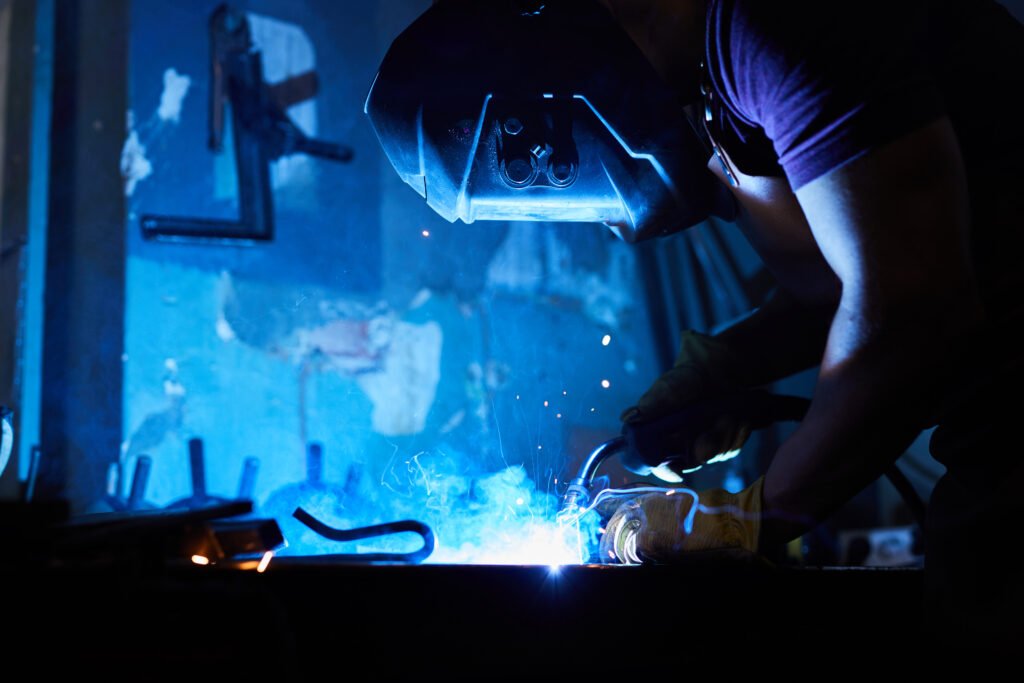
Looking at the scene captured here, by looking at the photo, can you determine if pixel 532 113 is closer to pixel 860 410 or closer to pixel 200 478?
pixel 860 410

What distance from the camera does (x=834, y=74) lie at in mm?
722

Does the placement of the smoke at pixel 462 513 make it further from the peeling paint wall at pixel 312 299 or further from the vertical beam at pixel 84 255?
the vertical beam at pixel 84 255

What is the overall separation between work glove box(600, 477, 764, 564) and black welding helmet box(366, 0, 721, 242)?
0.46m

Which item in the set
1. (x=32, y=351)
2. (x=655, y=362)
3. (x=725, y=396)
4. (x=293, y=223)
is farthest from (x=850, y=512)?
(x=32, y=351)

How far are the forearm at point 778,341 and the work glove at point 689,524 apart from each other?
1.63 feet

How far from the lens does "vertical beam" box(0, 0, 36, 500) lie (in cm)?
183

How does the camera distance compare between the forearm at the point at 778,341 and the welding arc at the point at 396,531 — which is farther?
the forearm at the point at 778,341

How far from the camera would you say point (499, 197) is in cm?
111

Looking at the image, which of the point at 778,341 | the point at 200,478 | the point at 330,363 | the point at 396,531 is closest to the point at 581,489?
the point at 396,531

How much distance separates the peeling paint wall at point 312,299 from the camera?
7.00 ft

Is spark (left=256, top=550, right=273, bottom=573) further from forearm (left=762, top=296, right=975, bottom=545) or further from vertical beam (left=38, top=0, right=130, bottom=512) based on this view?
vertical beam (left=38, top=0, right=130, bottom=512)

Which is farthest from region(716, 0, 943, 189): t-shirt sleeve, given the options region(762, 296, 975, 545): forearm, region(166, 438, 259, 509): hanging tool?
region(166, 438, 259, 509): hanging tool

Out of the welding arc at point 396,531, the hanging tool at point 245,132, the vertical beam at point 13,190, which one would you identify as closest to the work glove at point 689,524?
the welding arc at point 396,531

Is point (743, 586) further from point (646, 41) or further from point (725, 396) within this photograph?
point (646, 41)
